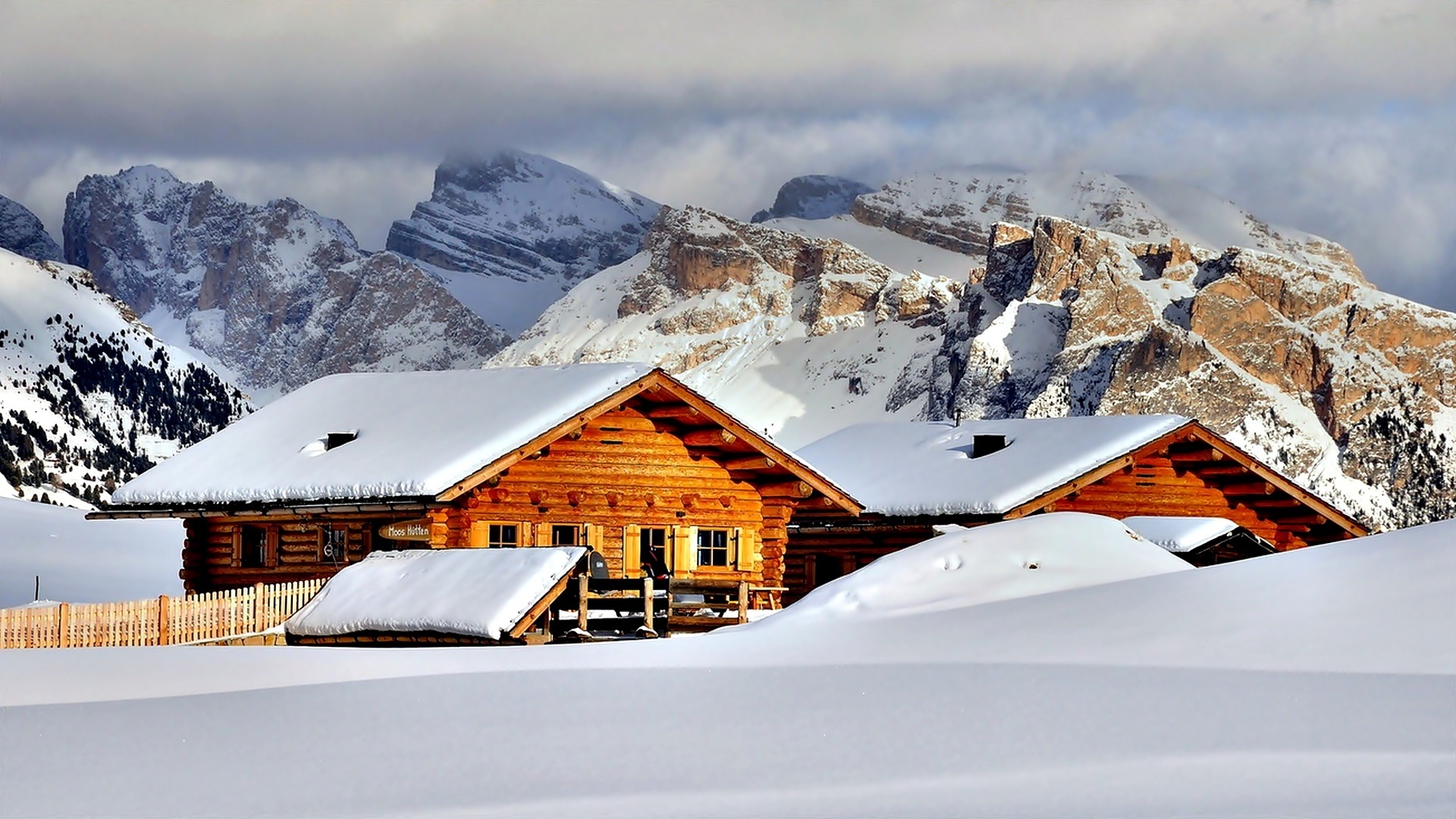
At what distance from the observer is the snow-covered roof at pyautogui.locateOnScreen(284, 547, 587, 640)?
80.3 feet

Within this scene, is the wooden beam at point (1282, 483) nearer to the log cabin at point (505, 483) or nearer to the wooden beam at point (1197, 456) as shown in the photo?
the wooden beam at point (1197, 456)

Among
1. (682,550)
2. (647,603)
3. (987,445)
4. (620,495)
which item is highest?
(987,445)

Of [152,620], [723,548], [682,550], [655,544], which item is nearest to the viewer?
[152,620]

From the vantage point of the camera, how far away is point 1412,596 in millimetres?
15797

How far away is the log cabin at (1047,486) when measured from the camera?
3653cm

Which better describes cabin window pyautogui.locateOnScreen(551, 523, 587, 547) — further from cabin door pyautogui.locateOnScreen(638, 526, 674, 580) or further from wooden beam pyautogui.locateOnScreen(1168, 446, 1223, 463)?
wooden beam pyautogui.locateOnScreen(1168, 446, 1223, 463)

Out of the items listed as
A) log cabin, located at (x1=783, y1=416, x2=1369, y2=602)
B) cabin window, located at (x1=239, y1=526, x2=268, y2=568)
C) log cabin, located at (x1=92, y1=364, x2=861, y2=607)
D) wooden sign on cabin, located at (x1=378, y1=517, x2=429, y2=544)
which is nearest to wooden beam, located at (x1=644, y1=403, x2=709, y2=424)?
log cabin, located at (x1=92, y1=364, x2=861, y2=607)

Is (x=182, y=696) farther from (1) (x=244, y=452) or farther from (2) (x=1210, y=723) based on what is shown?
(1) (x=244, y=452)

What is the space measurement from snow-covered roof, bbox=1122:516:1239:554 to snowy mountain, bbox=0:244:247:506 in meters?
83.8

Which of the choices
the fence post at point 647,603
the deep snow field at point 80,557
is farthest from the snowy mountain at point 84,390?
the fence post at point 647,603

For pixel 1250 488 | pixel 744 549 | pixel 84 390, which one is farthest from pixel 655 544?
pixel 84 390

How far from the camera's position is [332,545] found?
104 ft

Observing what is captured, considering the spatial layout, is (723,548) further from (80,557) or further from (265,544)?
(80,557)

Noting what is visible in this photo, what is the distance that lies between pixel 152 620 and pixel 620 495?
358 inches
